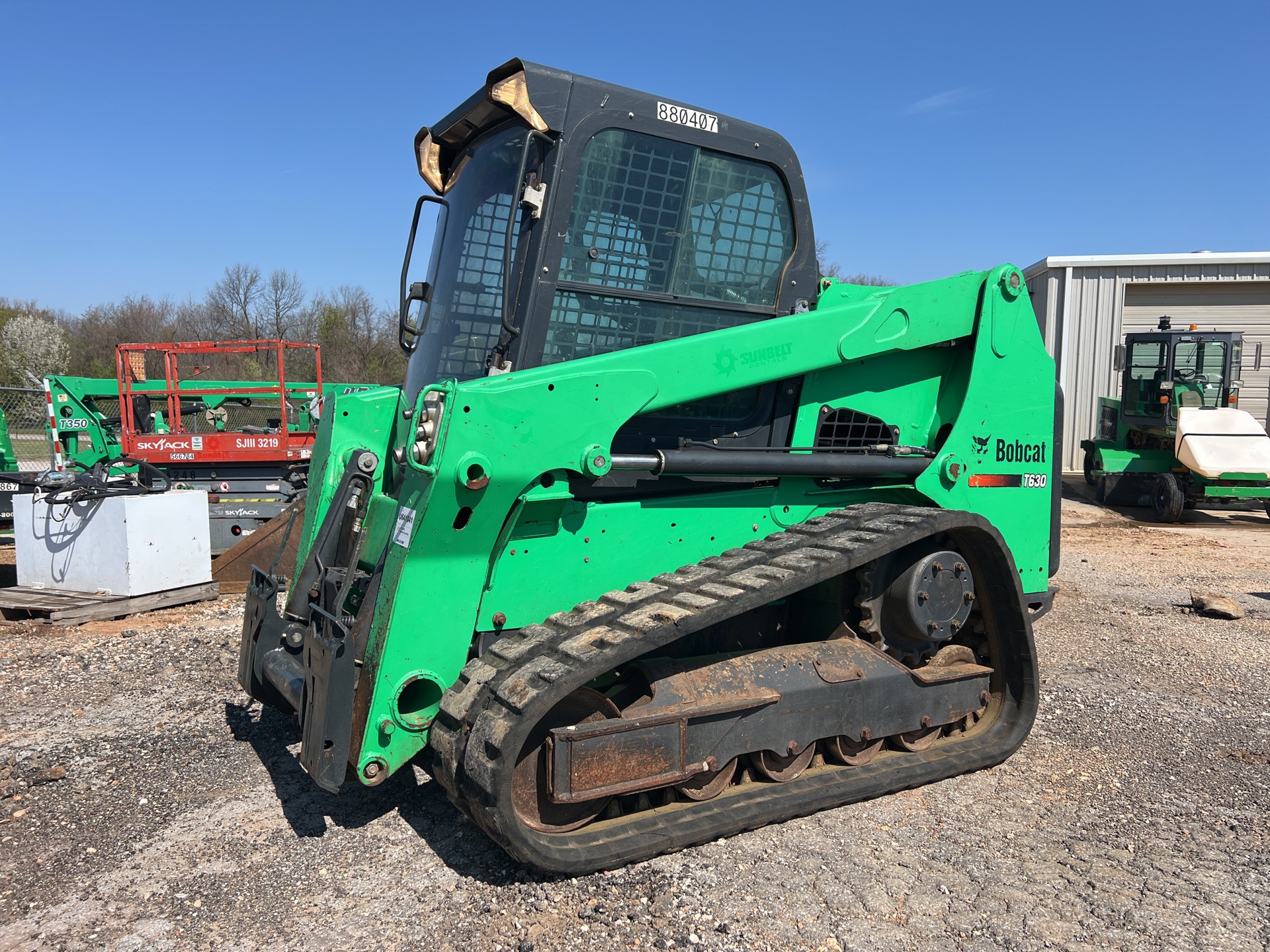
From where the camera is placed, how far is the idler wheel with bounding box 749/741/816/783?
3.75 metres

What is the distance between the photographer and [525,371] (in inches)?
130

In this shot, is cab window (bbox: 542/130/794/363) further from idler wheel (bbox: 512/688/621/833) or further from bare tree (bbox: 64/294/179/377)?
bare tree (bbox: 64/294/179/377)

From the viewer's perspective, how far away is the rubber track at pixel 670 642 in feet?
9.89

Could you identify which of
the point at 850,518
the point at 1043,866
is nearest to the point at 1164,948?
the point at 1043,866

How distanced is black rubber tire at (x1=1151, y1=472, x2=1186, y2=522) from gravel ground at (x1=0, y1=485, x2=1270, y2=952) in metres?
8.43

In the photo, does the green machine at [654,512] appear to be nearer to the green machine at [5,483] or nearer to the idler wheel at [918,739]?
the idler wheel at [918,739]

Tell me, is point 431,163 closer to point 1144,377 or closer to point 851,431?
point 851,431

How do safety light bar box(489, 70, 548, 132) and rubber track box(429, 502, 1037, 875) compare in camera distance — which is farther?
safety light bar box(489, 70, 548, 132)

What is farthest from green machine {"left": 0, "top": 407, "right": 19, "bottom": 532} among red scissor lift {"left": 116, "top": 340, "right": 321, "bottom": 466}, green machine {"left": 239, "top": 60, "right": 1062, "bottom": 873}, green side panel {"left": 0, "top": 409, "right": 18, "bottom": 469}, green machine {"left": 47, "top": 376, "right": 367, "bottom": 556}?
green machine {"left": 239, "top": 60, "right": 1062, "bottom": 873}

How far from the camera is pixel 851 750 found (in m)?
4.03

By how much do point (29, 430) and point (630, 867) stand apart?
2599 centimetres

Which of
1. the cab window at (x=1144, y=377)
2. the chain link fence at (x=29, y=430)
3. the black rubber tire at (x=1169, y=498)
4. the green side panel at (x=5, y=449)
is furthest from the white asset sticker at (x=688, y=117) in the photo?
the chain link fence at (x=29, y=430)

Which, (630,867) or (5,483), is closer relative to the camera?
(630,867)

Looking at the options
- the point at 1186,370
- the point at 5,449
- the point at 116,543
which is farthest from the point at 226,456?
the point at 1186,370
